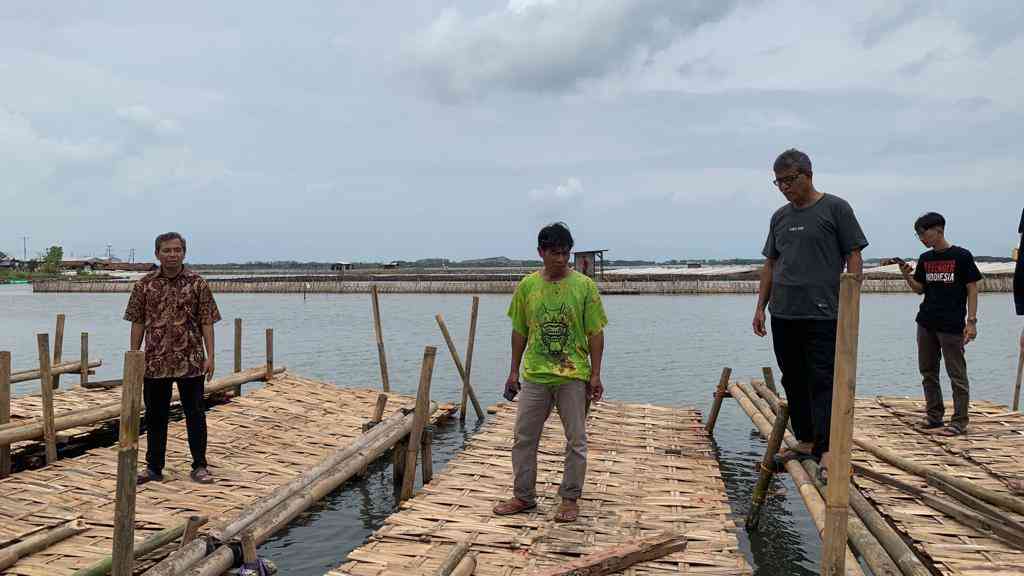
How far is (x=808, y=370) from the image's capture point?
15.7ft

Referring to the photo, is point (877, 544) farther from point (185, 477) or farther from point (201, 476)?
point (185, 477)

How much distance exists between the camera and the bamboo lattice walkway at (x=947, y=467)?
4.21 meters

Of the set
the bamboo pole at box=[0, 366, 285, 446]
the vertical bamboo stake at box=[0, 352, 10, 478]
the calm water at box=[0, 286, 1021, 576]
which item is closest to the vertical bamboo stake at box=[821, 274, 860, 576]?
the calm water at box=[0, 286, 1021, 576]

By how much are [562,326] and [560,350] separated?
166 millimetres

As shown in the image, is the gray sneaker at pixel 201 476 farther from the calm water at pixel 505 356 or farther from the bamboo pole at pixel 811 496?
the bamboo pole at pixel 811 496

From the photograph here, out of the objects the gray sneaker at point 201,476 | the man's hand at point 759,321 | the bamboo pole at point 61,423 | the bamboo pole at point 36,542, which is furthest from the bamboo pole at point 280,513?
the man's hand at point 759,321

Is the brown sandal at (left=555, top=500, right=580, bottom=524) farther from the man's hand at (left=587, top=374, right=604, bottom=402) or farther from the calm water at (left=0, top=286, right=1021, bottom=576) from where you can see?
the calm water at (left=0, top=286, right=1021, bottom=576)

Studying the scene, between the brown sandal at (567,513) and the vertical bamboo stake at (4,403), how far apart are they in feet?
17.2

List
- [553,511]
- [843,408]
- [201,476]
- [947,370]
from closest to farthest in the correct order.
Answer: [843,408] → [553,511] → [201,476] → [947,370]

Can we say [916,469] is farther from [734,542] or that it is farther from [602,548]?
[602,548]

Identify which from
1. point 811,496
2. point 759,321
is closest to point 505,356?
point 759,321

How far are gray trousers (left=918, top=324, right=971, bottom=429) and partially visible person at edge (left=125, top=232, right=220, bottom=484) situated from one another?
6758mm

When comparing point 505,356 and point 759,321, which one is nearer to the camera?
point 759,321

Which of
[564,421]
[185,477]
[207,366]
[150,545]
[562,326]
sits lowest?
[185,477]
